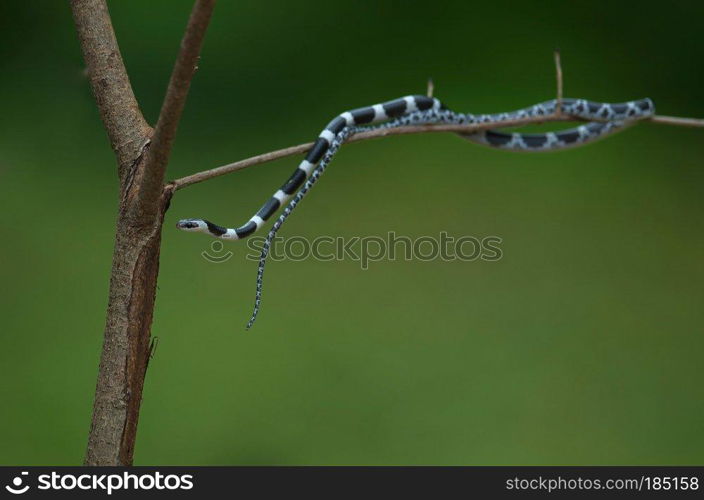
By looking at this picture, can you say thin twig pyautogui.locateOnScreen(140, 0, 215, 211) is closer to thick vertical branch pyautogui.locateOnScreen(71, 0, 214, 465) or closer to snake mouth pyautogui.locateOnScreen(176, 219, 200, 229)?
thick vertical branch pyautogui.locateOnScreen(71, 0, 214, 465)

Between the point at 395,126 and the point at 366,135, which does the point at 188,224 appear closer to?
the point at 366,135

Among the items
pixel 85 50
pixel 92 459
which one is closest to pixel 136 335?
pixel 92 459

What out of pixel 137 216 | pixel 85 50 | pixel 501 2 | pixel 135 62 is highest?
pixel 501 2

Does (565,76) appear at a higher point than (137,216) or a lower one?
higher

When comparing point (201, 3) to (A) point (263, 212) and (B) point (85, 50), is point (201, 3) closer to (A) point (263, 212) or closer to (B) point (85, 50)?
(B) point (85, 50)

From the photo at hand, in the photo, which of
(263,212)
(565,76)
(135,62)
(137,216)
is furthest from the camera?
(565,76)

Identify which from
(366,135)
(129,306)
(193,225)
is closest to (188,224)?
(193,225)

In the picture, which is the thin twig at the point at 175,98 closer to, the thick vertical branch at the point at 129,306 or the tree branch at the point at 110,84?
the thick vertical branch at the point at 129,306
